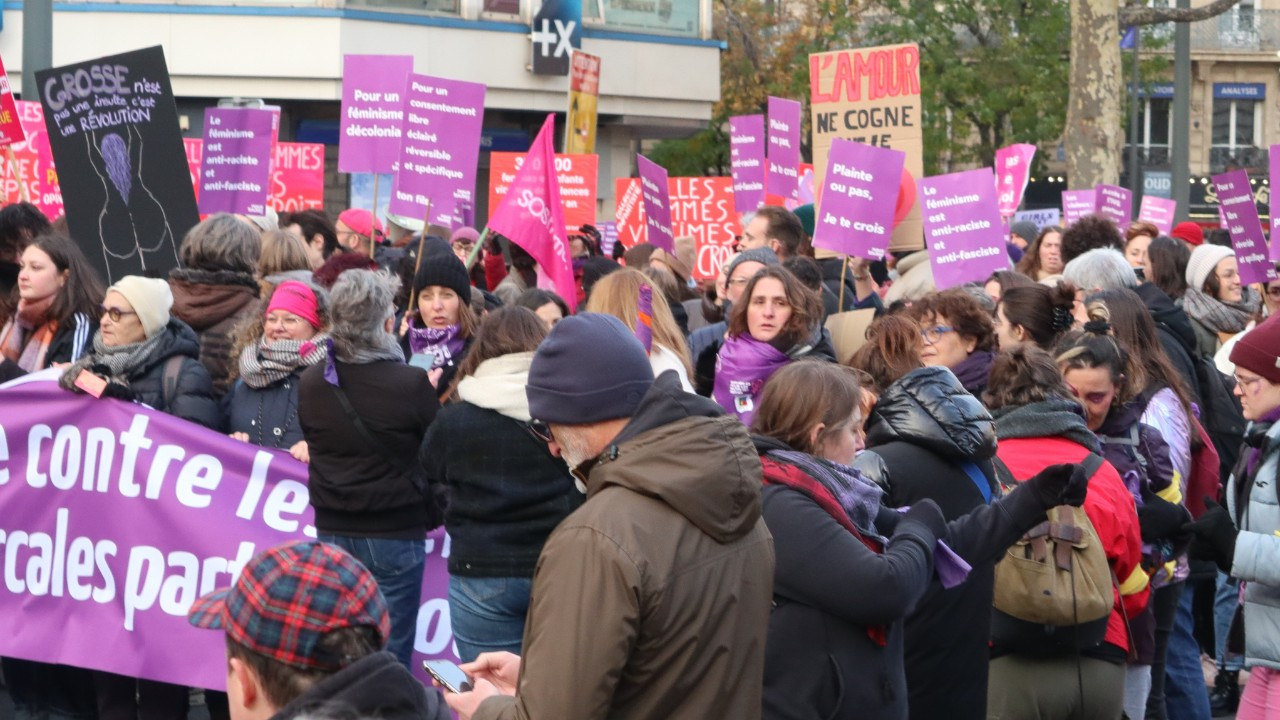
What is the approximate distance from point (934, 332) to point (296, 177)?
9566 mm

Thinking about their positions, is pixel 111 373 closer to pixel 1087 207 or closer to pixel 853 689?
pixel 853 689

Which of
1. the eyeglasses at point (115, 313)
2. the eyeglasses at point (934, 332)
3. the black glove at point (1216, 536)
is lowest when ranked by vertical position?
the black glove at point (1216, 536)

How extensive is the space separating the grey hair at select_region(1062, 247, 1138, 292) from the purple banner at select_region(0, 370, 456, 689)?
3.26 m

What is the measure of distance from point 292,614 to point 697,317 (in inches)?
257

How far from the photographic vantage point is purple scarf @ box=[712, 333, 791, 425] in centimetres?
673

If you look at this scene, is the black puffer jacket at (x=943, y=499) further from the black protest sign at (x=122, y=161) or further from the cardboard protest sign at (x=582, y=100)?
the cardboard protest sign at (x=582, y=100)

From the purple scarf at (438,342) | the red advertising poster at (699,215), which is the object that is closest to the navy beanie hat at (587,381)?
the purple scarf at (438,342)

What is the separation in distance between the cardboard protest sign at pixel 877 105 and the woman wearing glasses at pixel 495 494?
18.6 feet

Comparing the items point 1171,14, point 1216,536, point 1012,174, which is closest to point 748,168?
point 1012,174

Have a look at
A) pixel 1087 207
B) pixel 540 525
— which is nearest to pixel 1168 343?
pixel 540 525

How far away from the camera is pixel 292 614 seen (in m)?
2.63

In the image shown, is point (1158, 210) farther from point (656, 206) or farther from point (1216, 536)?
point (1216, 536)

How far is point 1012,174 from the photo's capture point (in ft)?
52.7

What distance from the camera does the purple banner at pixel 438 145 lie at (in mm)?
9406
